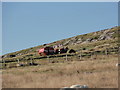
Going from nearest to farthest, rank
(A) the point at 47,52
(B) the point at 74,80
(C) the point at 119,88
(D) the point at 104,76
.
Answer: (C) the point at 119,88 → (B) the point at 74,80 → (D) the point at 104,76 → (A) the point at 47,52

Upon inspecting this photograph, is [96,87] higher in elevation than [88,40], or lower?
lower

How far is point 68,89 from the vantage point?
11.4 m

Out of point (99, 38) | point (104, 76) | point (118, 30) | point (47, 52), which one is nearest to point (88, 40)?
point (99, 38)

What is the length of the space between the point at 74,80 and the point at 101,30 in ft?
367

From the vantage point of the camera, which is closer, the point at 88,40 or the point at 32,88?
the point at 32,88

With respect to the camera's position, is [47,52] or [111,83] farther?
[47,52]

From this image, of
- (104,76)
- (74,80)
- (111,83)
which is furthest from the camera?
(104,76)

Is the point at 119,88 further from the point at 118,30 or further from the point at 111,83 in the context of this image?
the point at 118,30

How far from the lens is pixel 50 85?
518 inches

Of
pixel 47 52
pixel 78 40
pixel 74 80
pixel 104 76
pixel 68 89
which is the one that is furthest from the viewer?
pixel 78 40

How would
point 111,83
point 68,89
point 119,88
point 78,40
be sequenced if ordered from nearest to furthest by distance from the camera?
point 68,89
point 119,88
point 111,83
point 78,40

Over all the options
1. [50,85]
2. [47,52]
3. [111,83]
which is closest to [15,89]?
[50,85]

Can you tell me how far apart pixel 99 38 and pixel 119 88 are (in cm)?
9477

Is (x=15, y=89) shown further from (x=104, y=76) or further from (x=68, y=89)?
(x=104, y=76)
